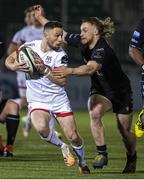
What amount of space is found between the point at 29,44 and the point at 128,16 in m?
24.6

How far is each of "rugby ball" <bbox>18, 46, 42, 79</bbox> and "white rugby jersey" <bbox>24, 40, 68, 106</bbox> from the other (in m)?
0.14

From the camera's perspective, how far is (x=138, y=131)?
1219 centimetres

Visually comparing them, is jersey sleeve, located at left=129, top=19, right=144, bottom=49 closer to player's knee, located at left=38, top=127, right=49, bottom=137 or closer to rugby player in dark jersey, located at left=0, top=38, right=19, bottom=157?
player's knee, located at left=38, top=127, right=49, bottom=137

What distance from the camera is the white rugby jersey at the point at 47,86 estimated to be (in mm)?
11227

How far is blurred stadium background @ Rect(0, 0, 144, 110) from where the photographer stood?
93.2ft

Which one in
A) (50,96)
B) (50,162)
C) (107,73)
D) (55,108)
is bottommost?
(50,162)

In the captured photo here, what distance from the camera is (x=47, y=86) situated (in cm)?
1139

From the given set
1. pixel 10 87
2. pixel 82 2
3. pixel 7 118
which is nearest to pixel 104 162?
pixel 7 118

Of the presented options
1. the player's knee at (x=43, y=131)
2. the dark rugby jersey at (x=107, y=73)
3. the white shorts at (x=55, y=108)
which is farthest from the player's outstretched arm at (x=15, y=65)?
the dark rugby jersey at (x=107, y=73)

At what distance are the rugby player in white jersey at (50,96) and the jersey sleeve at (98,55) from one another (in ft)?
1.15

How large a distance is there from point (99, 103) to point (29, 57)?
1.06m

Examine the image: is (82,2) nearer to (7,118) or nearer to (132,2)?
(132,2)

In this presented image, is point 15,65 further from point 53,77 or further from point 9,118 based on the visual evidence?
point 9,118

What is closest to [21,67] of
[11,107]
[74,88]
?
[11,107]
